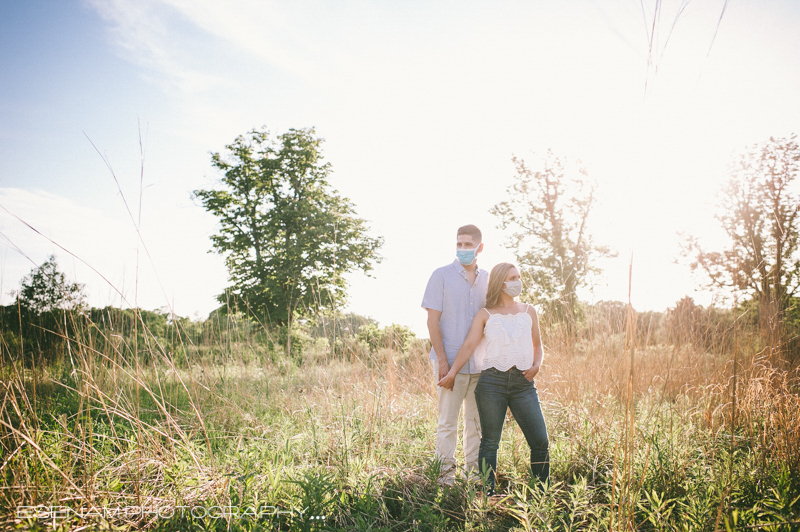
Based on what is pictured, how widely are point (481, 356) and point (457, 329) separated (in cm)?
27

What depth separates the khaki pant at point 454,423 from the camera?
2.76 meters

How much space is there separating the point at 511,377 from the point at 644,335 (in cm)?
336

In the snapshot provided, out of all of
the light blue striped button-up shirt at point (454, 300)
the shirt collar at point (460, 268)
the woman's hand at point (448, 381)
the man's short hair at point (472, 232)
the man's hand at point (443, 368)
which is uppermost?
the man's short hair at point (472, 232)

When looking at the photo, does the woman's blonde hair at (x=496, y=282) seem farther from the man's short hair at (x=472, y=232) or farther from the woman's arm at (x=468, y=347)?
the man's short hair at (x=472, y=232)

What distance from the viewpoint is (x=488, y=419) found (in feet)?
8.55

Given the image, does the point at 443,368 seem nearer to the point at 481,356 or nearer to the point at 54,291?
the point at 481,356

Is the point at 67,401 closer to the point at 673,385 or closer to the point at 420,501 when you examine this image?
the point at 420,501

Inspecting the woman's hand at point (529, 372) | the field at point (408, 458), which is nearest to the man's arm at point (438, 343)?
the woman's hand at point (529, 372)

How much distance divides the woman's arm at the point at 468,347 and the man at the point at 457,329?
0.08 m

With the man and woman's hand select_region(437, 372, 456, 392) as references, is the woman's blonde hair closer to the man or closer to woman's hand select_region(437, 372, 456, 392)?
the man

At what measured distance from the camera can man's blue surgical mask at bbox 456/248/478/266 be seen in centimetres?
303

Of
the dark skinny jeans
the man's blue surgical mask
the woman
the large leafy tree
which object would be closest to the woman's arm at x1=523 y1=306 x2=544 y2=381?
the woman

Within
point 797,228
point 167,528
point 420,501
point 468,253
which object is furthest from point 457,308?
point 797,228

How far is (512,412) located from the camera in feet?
8.50
